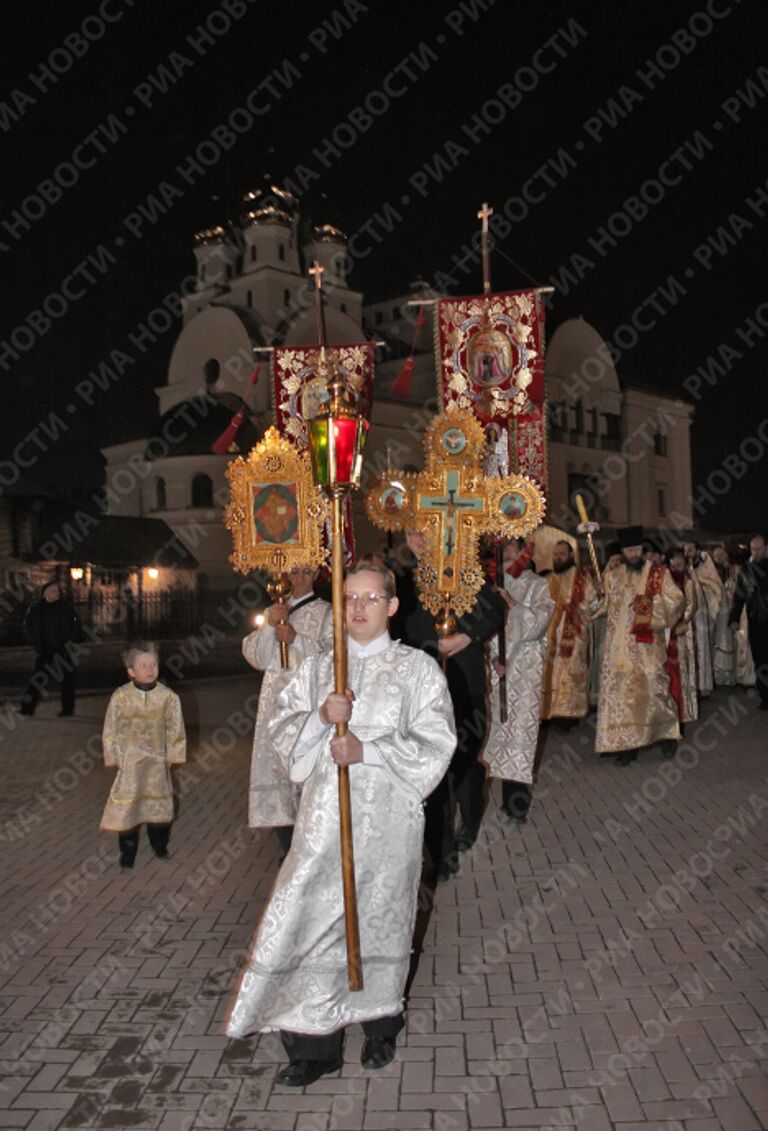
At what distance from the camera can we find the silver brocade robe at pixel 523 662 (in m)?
7.31

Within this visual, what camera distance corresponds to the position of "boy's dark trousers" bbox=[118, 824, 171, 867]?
20.4 ft

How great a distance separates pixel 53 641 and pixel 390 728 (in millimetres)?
10515

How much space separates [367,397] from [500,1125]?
819 cm

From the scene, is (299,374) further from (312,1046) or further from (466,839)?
(312,1046)

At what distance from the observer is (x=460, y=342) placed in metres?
9.88

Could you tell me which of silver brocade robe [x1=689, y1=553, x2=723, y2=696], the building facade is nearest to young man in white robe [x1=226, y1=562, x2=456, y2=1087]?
silver brocade robe [x1=689, y1=553, x2=723, y2=696]

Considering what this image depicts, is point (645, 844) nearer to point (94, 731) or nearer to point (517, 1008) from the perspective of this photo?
point (517, 1008)

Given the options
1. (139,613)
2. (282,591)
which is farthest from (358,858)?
(139,613)

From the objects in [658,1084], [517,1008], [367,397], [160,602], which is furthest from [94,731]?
[160,602]

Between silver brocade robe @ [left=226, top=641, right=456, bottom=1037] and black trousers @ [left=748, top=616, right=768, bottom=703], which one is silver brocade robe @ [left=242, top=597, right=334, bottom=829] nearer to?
silver brocade robe @ [left=226, top=641, right=456, bottom=1037]

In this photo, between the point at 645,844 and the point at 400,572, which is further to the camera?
the point at 400,572

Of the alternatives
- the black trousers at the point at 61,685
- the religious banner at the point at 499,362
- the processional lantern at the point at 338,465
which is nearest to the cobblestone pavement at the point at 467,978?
the processional lantern at the point at 338,465

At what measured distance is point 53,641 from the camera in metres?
13.3

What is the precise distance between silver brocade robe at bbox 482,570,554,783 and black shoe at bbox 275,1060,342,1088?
382 cm
